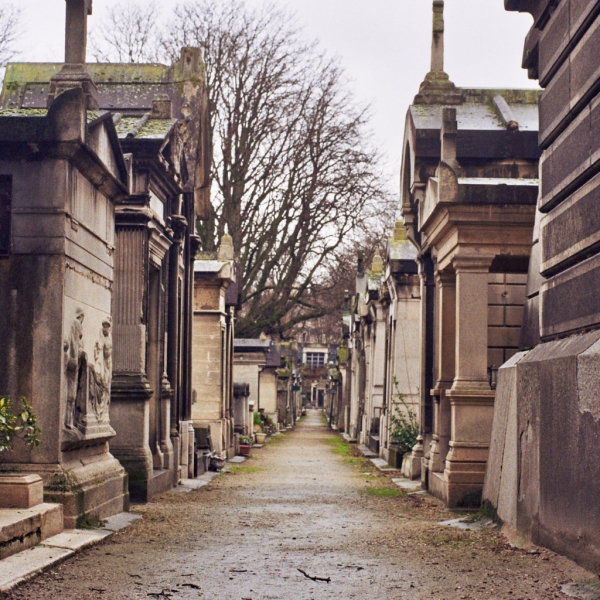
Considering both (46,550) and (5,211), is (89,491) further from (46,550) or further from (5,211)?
(5,211)

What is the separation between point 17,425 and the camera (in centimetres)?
823

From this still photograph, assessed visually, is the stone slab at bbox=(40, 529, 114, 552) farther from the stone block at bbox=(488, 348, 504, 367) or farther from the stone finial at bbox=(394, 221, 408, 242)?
the stone finial at bbox=(394, 221, 408, 242)

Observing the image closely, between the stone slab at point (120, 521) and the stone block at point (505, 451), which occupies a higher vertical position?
the stone block at point (505, 451)

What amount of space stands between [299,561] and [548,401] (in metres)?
1.98

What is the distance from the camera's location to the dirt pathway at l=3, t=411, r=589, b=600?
20.1 feet

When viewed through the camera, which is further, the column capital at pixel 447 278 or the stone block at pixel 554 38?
→ the column capital at pixel 447 278

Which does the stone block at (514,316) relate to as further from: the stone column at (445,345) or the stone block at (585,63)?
the stone block at (585,63)

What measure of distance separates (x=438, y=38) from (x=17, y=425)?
10.8 meters

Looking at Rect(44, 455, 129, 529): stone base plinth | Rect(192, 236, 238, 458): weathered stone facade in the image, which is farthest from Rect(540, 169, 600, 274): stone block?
Rect(192, 236, 238, 458): weathered stone facade

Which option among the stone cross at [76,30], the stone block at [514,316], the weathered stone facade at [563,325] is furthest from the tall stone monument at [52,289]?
the stone block at [514,316]

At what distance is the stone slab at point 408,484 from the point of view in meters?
14.3

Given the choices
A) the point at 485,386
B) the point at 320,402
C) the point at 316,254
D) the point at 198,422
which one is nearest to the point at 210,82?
the point at 316,254

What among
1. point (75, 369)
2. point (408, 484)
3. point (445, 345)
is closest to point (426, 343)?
point (408, 484)

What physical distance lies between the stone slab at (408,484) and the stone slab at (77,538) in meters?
6.45
